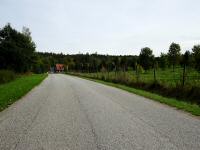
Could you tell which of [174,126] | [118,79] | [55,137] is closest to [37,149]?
[55,137]

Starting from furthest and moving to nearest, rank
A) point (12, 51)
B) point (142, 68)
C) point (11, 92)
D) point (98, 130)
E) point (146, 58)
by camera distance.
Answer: point (146, 58)
point (142, 68)
point (12, 51)
point (11, 92)
point (98, 130)

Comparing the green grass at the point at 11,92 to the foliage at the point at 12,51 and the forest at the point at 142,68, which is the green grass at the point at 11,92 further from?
the foliage at the point at 12,51

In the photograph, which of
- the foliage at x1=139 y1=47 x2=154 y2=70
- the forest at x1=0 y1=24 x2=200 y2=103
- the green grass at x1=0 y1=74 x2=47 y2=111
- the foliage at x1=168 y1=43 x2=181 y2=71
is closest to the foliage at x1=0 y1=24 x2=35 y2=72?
the forest at x1=0 y1=24 x2=200 y2=103

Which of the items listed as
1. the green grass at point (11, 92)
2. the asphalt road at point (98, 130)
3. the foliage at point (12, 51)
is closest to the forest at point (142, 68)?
the foliage at point (12, 51)

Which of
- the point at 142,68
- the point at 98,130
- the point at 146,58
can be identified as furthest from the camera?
the point at 146,58

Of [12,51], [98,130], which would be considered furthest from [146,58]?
[98,130]

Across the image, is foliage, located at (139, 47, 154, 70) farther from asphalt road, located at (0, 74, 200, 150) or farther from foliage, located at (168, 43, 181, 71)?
asphalt road, located at (0, 74, 200, 150)

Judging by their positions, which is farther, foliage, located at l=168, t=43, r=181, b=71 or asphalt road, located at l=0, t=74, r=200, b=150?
foliage, located at l=168, t=43, r=181, b=71

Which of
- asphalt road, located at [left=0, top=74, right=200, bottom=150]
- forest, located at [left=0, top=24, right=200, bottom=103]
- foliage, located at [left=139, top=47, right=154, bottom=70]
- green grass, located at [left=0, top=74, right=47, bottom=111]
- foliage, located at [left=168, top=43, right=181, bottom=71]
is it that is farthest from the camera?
foliage, located at [left=139, top=47, right=154, bottom=70]

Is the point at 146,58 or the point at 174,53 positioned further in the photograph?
the point at 146,58

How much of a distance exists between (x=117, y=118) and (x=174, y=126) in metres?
2.05

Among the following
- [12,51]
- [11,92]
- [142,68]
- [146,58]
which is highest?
[12,51]

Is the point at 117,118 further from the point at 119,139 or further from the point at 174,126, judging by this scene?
the point at 119,139

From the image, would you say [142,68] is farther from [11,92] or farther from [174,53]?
[11,92]
